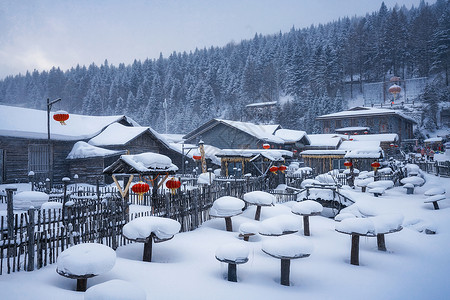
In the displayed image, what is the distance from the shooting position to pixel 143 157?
436 inches

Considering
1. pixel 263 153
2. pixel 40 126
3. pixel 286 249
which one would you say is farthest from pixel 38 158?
pixel 286 249

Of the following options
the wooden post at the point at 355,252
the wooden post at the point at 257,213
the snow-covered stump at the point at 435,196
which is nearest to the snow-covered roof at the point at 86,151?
the wooden post at the point at 257,213

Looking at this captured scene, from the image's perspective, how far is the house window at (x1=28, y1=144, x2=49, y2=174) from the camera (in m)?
21.6

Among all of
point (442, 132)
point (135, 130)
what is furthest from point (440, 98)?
point (135, 130)

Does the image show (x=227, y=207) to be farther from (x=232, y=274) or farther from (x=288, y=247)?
(x=288, y=247)

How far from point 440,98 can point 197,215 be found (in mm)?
65050

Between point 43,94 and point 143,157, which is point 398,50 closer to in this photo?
point 143,157

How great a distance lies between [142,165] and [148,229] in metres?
4.39

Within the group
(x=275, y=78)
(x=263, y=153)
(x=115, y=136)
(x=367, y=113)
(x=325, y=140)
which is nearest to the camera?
(x=263, y=153)

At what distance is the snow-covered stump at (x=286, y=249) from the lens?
646 cm

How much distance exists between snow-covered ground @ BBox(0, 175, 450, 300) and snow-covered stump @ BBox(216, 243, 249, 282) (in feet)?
0.83

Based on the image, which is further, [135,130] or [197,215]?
[135,130]

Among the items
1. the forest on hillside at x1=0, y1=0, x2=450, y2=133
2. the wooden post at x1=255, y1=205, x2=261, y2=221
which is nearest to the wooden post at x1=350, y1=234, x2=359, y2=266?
the wooden post at x1=255, y1=205, x2=261, y2=221

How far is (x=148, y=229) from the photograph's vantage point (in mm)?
6906
